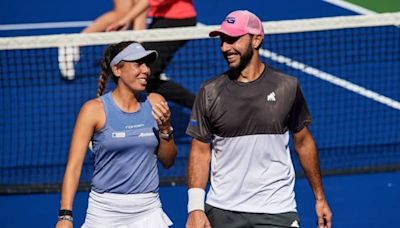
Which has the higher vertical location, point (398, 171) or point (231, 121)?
point (231, 121)

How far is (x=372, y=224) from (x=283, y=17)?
711 centimetres

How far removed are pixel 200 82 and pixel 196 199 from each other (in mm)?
6928

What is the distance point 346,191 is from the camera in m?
11.2

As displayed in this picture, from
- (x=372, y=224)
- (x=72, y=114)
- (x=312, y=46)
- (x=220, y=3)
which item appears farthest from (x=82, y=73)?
(x=372, y=224)

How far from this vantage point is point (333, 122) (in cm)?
1298

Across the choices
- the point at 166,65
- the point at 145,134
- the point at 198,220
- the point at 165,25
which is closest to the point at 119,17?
the point at 165,25

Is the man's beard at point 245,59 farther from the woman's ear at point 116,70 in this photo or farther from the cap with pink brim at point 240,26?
the woman's ear at point 116,70

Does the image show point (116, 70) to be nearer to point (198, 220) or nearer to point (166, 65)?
point (198, 220)

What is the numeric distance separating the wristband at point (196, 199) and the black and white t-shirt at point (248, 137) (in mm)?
158

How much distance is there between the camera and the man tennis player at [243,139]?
7.17 metres

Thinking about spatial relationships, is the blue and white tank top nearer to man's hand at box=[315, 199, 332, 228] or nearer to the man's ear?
the man's ear

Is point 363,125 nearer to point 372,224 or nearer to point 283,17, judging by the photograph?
point 372,224

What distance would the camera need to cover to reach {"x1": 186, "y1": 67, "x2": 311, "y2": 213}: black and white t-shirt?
7180 millimetres

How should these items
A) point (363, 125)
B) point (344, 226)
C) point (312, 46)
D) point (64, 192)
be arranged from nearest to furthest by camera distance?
point (64, 192), point (344, 226), point (363, 125), point (312, 46)
